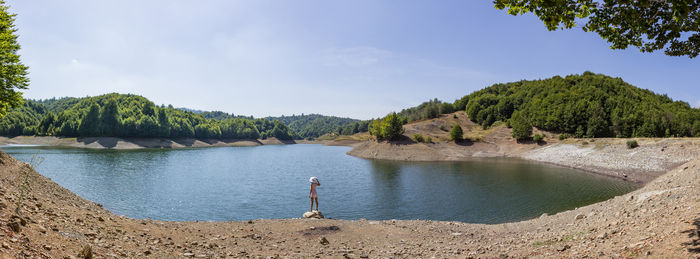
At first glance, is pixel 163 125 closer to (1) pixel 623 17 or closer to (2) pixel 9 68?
(2) pixel 9 68

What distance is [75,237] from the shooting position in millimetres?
7605

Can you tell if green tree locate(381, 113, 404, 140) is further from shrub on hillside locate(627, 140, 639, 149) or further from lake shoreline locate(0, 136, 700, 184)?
shrub on hillside locate(627, 140, 639, 149)

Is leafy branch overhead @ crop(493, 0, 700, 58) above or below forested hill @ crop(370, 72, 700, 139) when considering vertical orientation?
below

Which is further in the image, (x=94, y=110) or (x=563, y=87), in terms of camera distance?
(x=563, y=87)

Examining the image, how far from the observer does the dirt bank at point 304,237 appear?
21.9 feet

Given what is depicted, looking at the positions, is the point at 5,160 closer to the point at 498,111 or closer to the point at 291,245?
the point at 291,245

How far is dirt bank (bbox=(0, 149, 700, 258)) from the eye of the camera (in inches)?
263

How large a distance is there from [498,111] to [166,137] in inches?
5975

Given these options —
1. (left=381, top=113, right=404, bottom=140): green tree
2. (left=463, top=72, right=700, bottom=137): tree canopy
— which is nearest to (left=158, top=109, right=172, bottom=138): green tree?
(left=381, top=113, right=404, bottom=140): green tree

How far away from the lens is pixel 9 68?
18.7 metres

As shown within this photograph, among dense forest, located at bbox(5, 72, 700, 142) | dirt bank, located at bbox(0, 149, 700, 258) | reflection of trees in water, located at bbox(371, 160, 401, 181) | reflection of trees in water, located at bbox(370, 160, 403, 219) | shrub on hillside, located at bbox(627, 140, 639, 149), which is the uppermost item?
dense forest, located at bbox(5, 72, 700, 142)

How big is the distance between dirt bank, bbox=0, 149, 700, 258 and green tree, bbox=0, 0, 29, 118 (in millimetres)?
7874

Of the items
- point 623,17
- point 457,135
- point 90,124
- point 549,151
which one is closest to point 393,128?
point 457,135

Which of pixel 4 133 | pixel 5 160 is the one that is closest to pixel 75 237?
pixel 5 160
